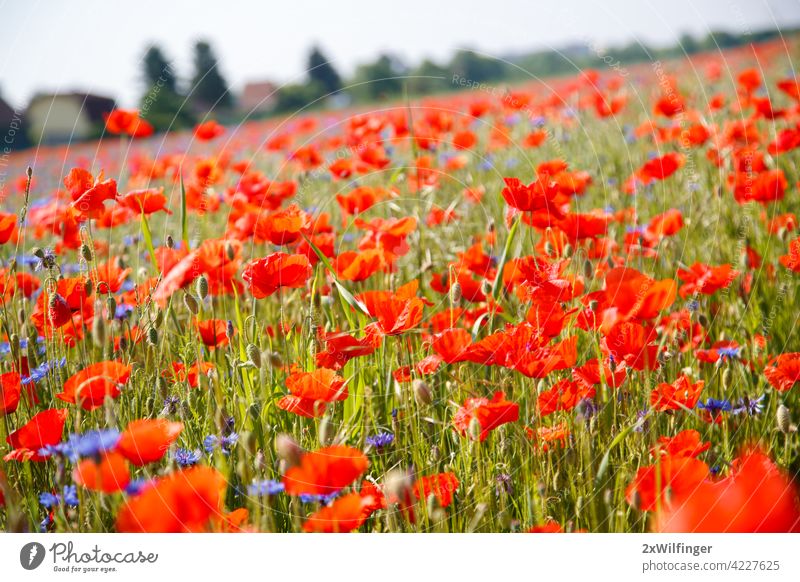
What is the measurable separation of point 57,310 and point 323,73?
90 centimetres

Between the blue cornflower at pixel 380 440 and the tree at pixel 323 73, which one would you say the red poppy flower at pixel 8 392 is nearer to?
the blue cornflower at pixel 380 440

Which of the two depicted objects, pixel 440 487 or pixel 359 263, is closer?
pixel 440 487

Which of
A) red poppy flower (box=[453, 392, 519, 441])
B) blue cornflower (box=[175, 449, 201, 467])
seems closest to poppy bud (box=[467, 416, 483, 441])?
red poppy flower (box=[453, 392, 519, 441])

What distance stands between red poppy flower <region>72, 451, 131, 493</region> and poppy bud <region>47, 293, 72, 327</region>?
0.33 metres

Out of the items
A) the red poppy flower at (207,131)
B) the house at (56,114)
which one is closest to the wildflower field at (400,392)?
the house at (56,114)

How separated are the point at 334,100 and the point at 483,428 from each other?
1.72m

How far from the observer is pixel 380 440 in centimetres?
108

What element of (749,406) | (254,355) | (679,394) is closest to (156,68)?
(254,355)

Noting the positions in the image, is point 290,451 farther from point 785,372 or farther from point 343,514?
point 785,372

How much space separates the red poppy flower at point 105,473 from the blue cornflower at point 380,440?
369 millimetres

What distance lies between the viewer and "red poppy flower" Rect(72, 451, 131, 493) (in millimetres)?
779

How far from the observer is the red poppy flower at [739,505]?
2.81ft
